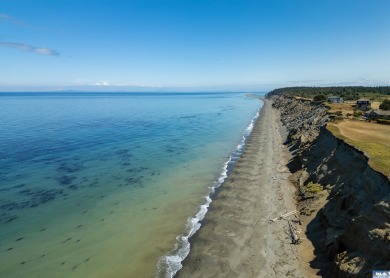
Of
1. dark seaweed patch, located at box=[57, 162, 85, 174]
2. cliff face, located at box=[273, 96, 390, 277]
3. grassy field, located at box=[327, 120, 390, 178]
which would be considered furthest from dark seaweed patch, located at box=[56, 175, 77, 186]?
grassy field, located at box=[327, 120, 390, 178]

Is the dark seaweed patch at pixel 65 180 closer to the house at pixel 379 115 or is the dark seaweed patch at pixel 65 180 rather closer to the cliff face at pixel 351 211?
the cliff face at pixel 351 211

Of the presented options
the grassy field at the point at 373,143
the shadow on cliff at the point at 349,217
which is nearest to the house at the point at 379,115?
the grassy field at the point at 373,143

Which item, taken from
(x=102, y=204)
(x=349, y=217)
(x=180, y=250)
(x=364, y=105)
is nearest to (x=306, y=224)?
(x=349, y=217)

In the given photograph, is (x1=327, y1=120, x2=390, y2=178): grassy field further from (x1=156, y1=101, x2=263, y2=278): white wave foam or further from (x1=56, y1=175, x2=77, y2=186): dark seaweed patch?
(x1=56, y1=175, x2=77, y2=186): dark seaweed patch

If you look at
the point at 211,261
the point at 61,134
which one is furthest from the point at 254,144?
the point at 61,134

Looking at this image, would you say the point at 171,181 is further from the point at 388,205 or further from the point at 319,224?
the point at 388,205

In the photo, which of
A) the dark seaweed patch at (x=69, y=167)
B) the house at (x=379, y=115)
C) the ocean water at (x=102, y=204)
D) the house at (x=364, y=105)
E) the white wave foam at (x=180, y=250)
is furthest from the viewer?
the house at (x=364, y=105)
